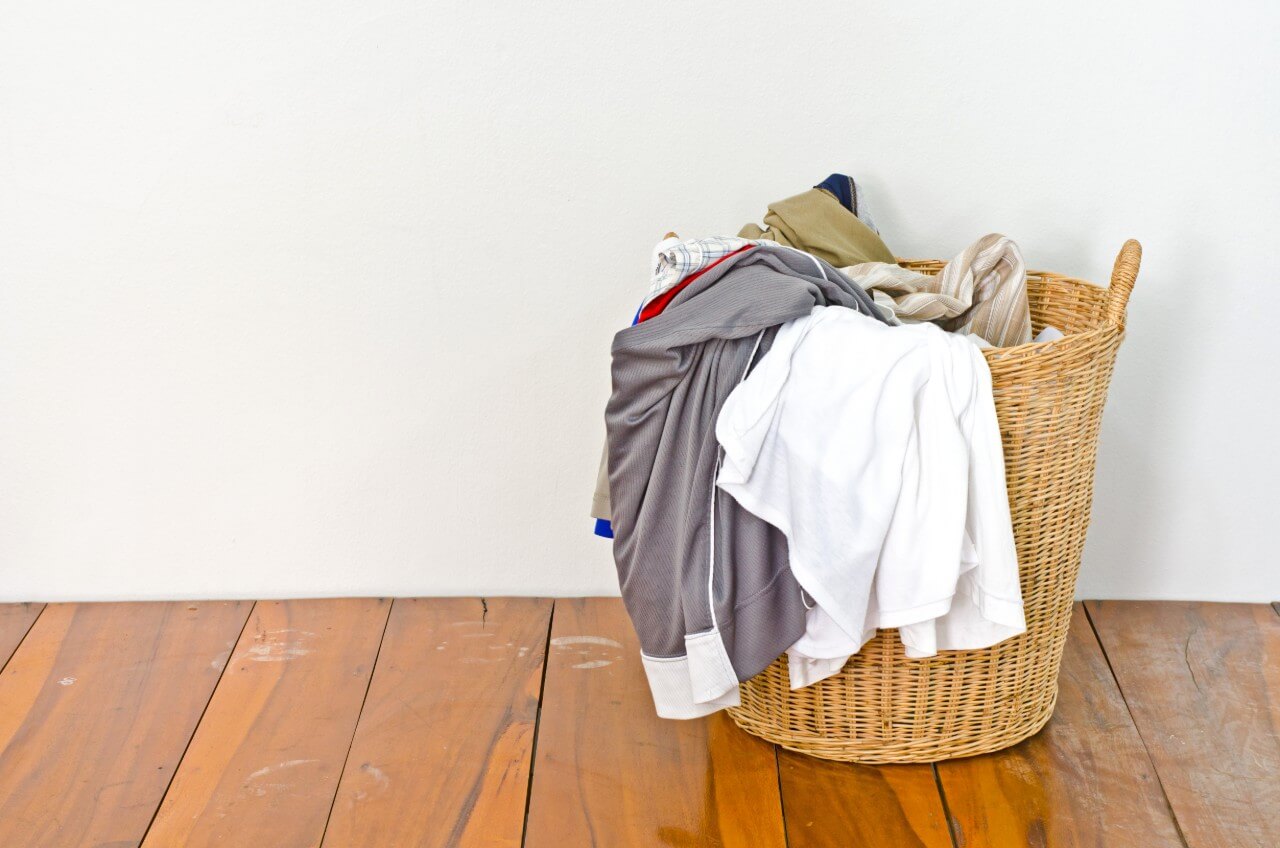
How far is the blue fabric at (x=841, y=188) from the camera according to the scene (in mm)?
1443

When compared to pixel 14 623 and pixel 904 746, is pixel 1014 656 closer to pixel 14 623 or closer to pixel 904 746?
pixel 904 746

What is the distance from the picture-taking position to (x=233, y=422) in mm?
1635

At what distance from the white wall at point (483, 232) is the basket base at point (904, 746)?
0.43 meters

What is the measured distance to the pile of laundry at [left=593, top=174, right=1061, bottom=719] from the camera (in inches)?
43.6

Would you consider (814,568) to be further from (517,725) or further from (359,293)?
(359,293)

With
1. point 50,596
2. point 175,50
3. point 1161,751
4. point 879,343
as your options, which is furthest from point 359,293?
point 1161,751

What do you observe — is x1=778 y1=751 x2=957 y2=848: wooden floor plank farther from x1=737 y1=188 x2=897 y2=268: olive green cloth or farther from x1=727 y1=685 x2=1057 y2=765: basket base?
x1=737 y1=188 x2=897 y2=268: olive green cloth

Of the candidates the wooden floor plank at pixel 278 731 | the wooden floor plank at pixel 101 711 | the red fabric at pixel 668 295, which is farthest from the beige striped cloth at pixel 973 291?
the wooden floor plank at pixel 101 711

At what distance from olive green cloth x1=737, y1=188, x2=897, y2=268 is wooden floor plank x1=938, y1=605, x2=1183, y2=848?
59cm

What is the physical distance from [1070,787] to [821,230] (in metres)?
0.68

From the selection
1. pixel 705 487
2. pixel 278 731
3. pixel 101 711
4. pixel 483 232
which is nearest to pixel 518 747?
pixel 278 731

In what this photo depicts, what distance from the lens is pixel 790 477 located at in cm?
114

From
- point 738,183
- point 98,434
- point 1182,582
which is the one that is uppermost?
point 738,183

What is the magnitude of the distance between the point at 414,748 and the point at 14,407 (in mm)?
787
